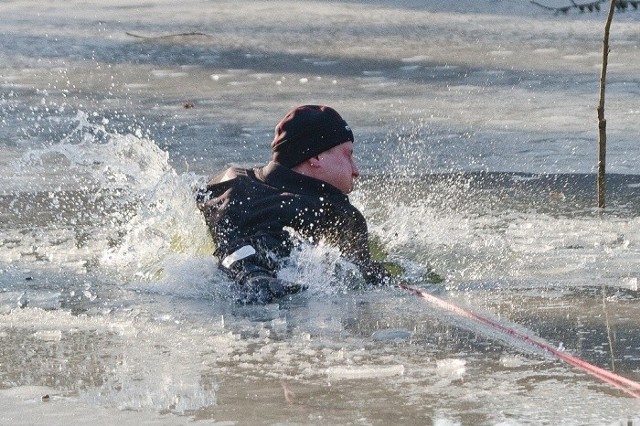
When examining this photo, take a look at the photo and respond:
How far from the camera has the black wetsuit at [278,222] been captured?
530cm

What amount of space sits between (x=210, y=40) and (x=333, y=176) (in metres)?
8.55

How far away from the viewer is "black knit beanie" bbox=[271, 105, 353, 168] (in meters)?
5.75

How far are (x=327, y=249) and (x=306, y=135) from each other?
63 cm

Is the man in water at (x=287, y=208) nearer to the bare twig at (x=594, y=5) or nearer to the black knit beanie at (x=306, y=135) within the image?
the black knit beanie at (x=306, y=135)

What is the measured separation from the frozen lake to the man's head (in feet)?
1.54

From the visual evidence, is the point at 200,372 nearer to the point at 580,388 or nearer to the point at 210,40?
the point at 580,388

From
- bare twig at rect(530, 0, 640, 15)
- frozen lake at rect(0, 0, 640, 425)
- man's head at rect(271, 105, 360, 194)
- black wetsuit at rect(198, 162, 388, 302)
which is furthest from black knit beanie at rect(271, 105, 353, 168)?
bare twig at rect(530, 0, 640, 15)

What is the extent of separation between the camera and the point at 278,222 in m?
5.39

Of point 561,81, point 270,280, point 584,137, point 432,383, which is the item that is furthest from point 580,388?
point 561,81

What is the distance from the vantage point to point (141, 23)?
49.9 ft

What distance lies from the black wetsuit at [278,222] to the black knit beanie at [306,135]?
135mm

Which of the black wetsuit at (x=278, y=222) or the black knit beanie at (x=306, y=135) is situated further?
the black knit beanie at (x=306, y=135)

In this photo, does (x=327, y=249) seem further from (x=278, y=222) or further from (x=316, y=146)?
(x=316, y=146)

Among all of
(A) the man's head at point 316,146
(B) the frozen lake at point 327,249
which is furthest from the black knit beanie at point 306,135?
(B) the frozen lake at point 327,249
